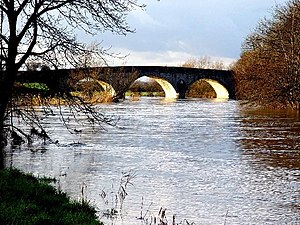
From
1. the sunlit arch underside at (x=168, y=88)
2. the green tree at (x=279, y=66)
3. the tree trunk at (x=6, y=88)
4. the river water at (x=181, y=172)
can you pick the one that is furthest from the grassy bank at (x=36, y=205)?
the sunlit arch underside at (x=168, y=88)

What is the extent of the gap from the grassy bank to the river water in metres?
0.44

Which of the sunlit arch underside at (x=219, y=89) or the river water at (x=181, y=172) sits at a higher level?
the sunlit arch underside at (x=219, y=89)

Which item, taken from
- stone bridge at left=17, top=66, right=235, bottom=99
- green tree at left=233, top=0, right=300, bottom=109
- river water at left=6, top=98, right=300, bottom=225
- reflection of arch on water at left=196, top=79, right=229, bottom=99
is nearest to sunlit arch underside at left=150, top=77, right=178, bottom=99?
stone bridge at left=17, top=66, right=235, bottom=99

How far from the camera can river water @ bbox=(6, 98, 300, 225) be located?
883 centimetres

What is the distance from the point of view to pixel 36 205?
8.13 meters

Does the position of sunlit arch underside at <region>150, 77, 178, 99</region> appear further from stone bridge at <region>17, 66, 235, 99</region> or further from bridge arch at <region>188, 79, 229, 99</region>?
bridge arch at <region>188, 79, 229, 99</region>

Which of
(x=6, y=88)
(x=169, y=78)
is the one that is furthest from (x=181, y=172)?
(x=169, y=78)

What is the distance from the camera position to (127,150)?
53.8ft

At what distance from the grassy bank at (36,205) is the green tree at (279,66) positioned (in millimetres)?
29514

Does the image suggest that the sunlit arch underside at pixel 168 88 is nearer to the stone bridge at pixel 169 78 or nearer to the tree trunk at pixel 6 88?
the stone bridge at pixel 169 78

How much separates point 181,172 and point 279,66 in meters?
27.0

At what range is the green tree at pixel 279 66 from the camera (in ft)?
123

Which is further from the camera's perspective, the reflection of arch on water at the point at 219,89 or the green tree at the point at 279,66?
the reflection of arch on water at the point at 219,89

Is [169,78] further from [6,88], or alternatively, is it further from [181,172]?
[6,88]
